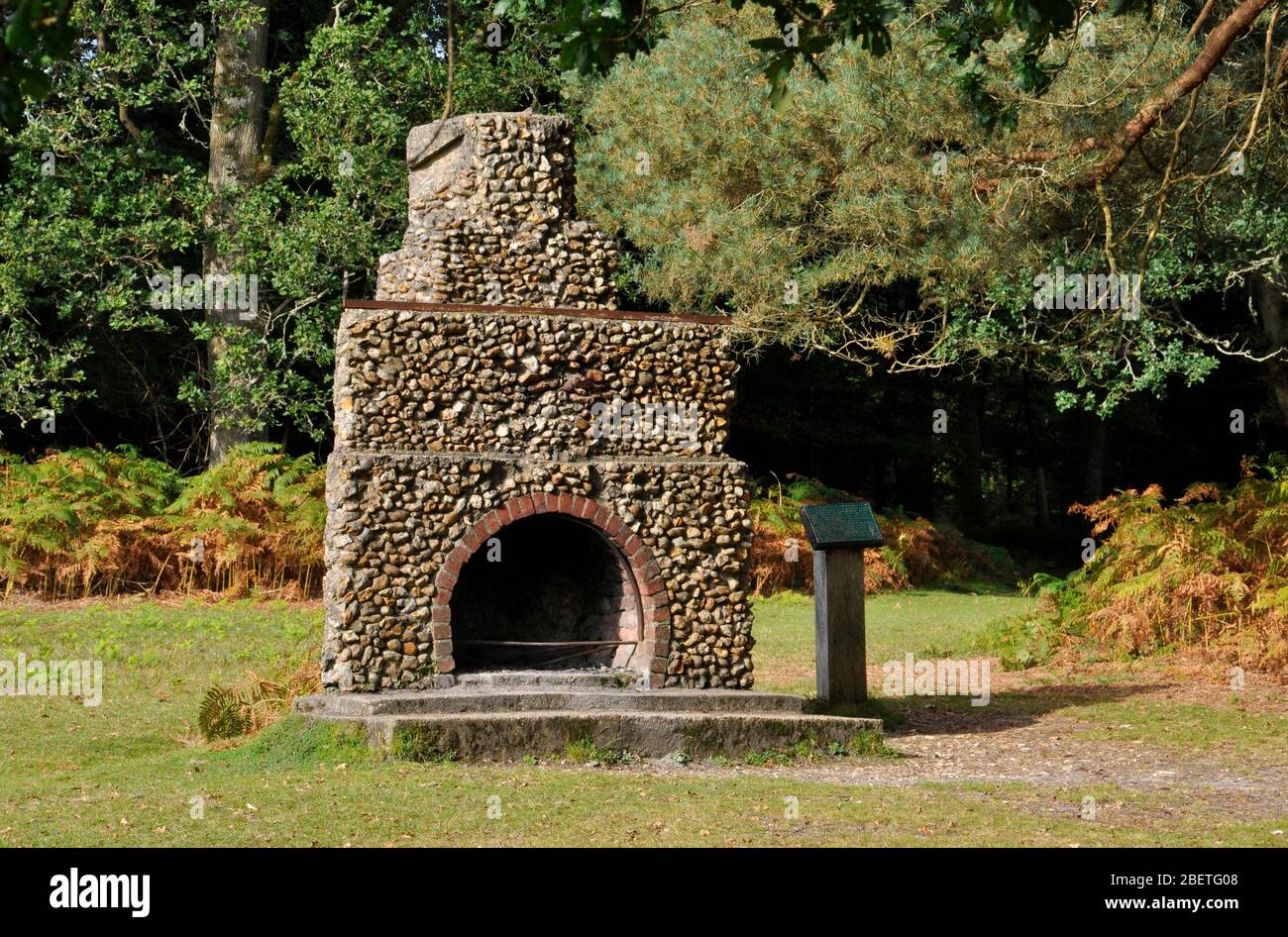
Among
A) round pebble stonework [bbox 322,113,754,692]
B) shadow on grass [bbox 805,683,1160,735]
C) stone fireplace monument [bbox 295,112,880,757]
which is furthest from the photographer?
shadow on grass [bbox 805,683,1160,735]

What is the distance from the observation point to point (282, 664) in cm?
1445

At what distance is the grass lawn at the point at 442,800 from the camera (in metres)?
8.37

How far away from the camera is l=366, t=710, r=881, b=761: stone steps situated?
421 inches

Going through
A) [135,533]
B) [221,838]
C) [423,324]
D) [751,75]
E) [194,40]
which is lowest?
[221,838]

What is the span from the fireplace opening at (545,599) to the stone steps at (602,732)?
1456 millimetres

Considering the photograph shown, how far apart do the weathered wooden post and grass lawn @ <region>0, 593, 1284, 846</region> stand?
6.44ft

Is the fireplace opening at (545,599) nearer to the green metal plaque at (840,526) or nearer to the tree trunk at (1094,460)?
the green metal plaque at (840,526)

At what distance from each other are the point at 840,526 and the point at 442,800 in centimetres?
537

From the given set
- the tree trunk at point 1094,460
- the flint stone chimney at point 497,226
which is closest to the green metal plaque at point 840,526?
the flint stone chimney at point 497,226

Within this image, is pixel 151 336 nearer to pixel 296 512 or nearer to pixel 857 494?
pixel 296 512

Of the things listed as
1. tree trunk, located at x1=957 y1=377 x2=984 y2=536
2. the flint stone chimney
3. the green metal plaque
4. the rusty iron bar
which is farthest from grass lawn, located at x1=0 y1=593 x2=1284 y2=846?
tree trunk, located at x1=957 y1=377 x2=984 y2=536

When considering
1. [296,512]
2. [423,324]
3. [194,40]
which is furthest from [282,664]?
[194,40]

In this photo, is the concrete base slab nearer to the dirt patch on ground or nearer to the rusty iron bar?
the dirt patch on ground

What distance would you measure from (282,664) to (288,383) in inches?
340
